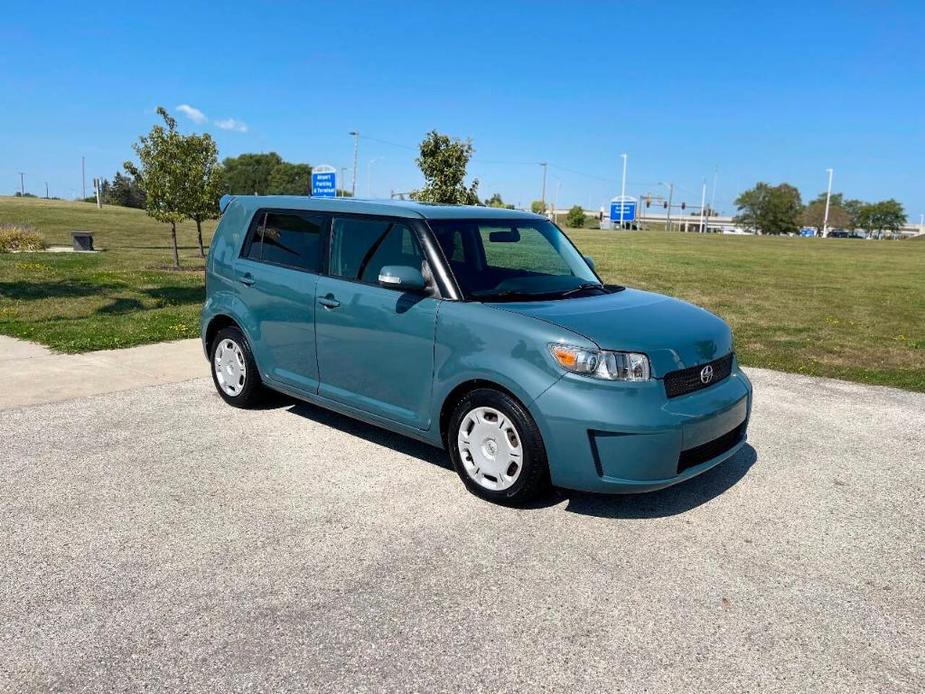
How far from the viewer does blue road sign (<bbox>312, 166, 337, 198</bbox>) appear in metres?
19.2

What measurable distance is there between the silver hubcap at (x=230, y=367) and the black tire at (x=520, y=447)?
236 centimetres

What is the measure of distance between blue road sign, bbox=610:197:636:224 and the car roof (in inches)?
3791

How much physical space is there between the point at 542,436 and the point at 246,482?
1.92 meters

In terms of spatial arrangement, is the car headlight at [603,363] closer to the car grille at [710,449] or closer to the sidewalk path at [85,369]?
→ the car grille at [710,449]

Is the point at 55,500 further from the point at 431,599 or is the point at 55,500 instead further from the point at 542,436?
the point at 542,436

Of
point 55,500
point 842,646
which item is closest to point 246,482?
point 55,500

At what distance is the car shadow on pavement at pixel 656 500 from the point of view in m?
4.28

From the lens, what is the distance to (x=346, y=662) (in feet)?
9.25

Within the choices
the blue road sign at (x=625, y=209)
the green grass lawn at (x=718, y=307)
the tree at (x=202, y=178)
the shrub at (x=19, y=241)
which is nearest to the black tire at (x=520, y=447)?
the green grass lawn at (x=718, y=307)

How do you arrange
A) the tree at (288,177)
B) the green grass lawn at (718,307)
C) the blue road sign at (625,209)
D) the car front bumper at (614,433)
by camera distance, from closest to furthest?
the car front bumper at (614,433) < the green grass lawn at (718,307) < the blue road sign at (625,209) < the tree at (288,177)

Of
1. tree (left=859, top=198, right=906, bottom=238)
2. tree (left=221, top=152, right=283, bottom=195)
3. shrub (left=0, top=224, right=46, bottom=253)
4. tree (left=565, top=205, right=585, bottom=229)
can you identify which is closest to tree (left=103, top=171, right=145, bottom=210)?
tree (left=221, top=152, right=283, bottom=195)

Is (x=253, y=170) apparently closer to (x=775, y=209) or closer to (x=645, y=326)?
(x=775, y=209)

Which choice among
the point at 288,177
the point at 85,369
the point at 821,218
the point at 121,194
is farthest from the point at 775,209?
the point at 85,369

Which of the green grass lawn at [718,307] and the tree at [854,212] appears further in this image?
the tree at [854,212]
